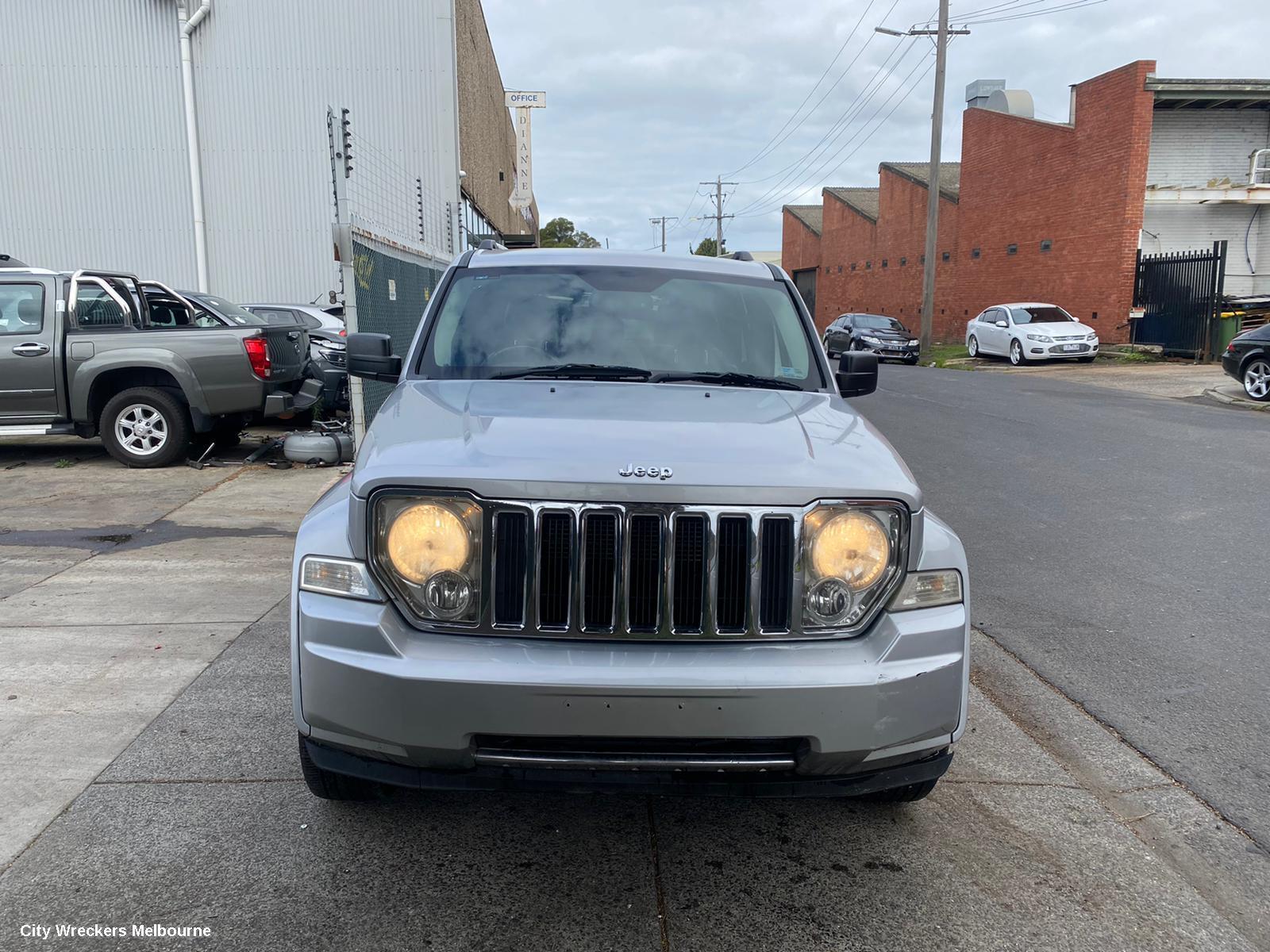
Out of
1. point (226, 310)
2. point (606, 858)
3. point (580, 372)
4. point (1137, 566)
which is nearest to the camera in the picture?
point (606, 858)

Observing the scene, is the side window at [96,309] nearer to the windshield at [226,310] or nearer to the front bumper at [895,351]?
the windshield at [226,310]

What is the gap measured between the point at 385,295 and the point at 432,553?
8.19 meters

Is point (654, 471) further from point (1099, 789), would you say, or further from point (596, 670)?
point (1099, 789)

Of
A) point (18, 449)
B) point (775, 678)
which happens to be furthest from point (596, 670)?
point (18, 449)

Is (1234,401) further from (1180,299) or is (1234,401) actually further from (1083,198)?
(1083,198)

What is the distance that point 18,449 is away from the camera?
11258mm

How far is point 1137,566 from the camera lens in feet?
21.1

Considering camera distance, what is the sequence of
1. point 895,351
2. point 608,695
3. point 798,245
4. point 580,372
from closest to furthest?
point 608,695, point 580,372, point 895,351, point 798,245

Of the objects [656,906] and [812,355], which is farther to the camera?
[812,355]

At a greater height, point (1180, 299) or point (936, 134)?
point (936, 134)

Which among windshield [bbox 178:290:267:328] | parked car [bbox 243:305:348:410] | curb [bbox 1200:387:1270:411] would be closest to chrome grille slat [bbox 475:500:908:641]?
parked car [bbox 243:305:348:410]

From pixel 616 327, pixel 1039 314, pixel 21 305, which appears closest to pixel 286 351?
pixel 21 305

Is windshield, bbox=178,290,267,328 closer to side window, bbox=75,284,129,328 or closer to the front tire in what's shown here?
side window, bbox=75,284,129,328

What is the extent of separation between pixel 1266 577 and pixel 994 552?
158 centimetres
